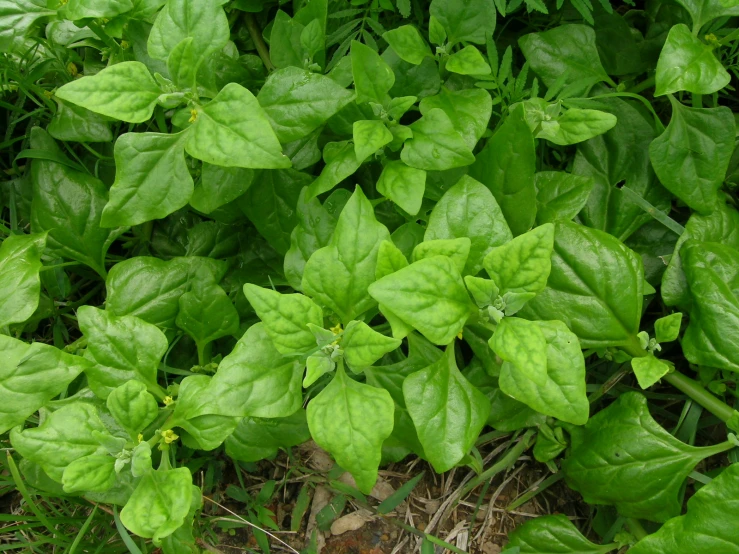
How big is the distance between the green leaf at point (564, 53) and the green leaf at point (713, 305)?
26.9 inches

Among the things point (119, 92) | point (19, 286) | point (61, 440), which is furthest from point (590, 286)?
point (19, 286)

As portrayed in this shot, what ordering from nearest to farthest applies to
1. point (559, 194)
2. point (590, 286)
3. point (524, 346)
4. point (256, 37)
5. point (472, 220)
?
1. point (524, 346)
2. point (472, 220)
3. point (590, 286)
4. point (559, 194)
5. point (256, 37)

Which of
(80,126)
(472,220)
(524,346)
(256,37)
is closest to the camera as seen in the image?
(524,346)

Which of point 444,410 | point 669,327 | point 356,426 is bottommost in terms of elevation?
point 669,327

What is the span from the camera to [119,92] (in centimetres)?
180

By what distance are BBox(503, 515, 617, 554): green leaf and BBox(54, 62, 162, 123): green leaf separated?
6.00 feet

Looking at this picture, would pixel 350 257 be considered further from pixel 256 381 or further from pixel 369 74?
pixel 369 74

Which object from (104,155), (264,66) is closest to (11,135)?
(104,155)

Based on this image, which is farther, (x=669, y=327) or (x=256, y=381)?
(x=669, y=327)

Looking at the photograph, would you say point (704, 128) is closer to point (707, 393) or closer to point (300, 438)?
point (707, 393)

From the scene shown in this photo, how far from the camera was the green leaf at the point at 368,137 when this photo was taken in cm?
183

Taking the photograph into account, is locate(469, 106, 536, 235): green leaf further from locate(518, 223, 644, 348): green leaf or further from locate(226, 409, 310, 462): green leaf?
locate(226, 409, 310, 462): green leaf

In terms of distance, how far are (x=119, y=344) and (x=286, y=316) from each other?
0.60 metres

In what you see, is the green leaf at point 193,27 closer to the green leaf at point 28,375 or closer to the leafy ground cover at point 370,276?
the leafy ground cover at point 370,276
